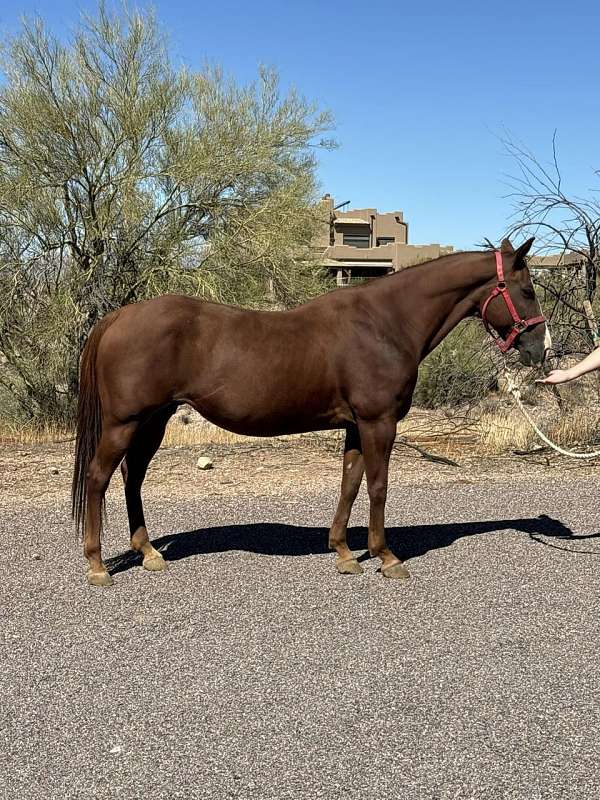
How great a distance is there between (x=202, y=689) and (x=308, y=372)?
2.36 metres

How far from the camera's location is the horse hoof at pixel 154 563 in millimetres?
5574

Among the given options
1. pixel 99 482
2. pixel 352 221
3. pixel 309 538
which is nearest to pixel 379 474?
pixel 309 538

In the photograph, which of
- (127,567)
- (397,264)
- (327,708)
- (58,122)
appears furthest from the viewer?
(397,264)

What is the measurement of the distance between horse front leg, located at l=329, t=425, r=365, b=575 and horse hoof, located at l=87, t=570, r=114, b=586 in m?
1.55

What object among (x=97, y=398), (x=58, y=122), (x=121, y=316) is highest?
(x=58, y=122)

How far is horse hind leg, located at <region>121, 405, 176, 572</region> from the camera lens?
18.7 feet

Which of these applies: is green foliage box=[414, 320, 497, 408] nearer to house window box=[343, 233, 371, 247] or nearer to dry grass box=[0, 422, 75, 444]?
dry grass box=[0, 422, 75, 444]

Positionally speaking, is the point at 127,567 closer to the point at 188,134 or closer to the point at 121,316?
the point at 121,316

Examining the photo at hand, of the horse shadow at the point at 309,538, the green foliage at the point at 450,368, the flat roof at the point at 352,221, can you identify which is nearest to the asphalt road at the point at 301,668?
the horse shadow at the point at 309,538

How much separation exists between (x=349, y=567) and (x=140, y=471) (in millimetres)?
1661

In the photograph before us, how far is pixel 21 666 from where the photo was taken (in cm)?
403

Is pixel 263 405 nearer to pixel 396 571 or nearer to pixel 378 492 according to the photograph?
pixel 378 492

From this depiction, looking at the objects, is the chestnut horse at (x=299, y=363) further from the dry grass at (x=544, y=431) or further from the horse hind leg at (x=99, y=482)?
the dry grass at (x=544, y=431)

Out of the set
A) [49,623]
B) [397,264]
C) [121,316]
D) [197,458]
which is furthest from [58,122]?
[397,264]
